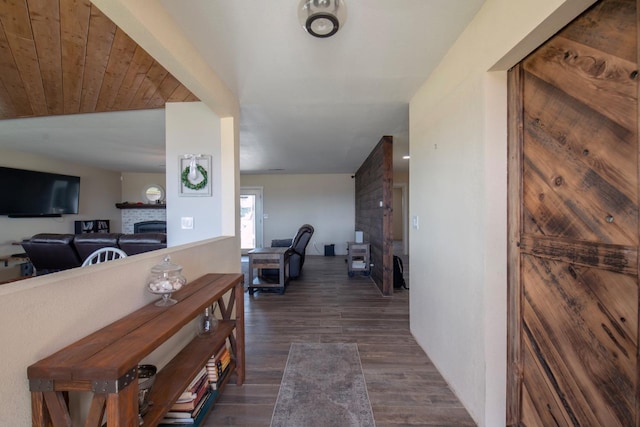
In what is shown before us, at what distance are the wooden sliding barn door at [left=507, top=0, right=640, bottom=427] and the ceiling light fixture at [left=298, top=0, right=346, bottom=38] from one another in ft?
3.20

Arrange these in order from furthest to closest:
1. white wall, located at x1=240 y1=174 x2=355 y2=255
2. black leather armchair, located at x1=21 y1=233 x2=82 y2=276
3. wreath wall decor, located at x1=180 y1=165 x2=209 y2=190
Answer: white wall, located at x1=240 y1=174 x2=355 y2=255 → black leather armchair, located at x1=21 y1=233 x2=82 y2=276 → wreath wall decor, located at x1=180 y1=165 x2=209 y2=190

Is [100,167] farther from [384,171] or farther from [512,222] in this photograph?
[512,222]

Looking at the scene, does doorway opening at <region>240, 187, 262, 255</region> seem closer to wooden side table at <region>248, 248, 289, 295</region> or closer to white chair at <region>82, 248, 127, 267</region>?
wooden side table at <region>248, 248, 289, 295</region>

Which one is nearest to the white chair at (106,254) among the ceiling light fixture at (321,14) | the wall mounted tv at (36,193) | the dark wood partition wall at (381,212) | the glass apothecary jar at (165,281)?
the glass apothecary jar at (165,281)

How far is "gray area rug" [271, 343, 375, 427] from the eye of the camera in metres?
1.52

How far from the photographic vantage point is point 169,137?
8.39 ft

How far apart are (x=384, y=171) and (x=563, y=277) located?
2.82 metres

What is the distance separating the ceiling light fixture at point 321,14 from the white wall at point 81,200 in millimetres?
6248

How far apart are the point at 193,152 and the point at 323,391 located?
2.40m

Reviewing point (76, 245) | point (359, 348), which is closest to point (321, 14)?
point (359, 348)

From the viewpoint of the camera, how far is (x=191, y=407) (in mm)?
1348

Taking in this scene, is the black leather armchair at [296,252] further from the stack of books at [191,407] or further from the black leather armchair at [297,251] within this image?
the stack of books at [191,407]

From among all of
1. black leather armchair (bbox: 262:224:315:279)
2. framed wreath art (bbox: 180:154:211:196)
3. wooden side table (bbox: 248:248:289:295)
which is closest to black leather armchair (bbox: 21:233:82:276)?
framed wreath art (bbox: 180:154:211:196)

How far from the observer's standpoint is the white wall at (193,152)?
2.51 m
